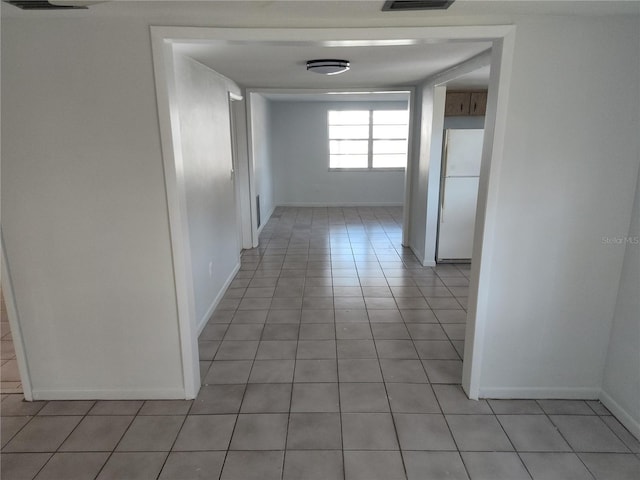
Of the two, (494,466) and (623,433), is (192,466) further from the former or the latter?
(623,433)

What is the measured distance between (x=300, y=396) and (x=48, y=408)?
1521 millimetres

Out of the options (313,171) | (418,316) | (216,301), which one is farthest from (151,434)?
(313,171)

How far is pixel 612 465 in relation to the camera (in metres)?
2.00

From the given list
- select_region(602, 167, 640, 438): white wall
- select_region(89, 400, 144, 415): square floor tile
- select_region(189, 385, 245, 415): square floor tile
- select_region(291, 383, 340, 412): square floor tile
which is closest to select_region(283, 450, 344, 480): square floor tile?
select_region(291, 383, 340, 412): square floor tile

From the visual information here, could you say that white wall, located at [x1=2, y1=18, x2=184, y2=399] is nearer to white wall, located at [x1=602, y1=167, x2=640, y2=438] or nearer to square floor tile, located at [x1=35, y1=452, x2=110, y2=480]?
square floor tile, located at [x1=35, y1=452, x2=110, y2=480]

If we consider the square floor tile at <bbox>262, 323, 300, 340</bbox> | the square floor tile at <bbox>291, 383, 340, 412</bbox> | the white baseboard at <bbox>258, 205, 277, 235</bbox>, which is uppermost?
the white baseboard at <bbox>258, 205, 277, 235</bbox>

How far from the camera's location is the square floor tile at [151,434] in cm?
213

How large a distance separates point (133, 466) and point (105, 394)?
0.66 metres

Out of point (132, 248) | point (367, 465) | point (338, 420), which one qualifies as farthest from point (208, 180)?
point (367, 465)

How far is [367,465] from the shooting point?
1997 mm

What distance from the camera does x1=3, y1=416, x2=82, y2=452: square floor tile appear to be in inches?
84.0

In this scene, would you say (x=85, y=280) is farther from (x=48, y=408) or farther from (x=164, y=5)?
(x=164, y=5)

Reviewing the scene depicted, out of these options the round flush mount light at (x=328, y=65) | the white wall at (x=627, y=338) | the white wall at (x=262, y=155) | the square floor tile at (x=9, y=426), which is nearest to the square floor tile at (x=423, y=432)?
the white wall at (x=627, y=338)

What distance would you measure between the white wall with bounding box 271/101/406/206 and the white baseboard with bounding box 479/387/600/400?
273 inches
